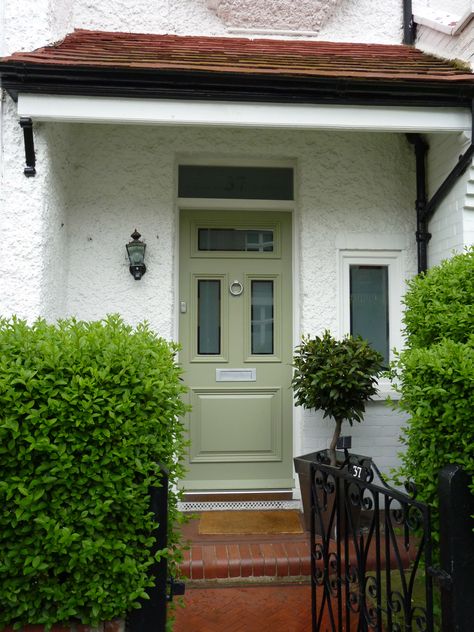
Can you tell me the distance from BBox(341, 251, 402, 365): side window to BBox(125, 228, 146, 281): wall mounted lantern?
183 centimetres

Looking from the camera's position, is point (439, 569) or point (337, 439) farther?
point (337, 439)

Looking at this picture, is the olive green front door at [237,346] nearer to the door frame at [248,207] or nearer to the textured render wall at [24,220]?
the door frame at [248,207]

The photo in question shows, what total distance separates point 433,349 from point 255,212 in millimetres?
2702

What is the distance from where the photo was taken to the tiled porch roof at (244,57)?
363 centimetres

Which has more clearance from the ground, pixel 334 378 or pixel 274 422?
pixel 334 378

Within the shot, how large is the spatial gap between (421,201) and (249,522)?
3232mm

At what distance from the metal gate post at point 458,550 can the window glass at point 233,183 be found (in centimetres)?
326

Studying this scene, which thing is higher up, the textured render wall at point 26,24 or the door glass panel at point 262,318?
the textured render wall at point 26,24

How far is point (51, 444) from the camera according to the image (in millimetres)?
2000

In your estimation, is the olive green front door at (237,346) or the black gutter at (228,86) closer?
the black gutter at (228,86)

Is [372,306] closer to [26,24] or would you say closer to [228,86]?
[228,86]

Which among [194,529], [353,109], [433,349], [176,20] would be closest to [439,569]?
[433,349]

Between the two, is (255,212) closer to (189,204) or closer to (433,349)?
(189,204)

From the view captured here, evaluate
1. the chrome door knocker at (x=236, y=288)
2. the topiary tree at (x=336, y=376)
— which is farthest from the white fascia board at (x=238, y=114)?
the topiary tree at (x=336, y=376)
